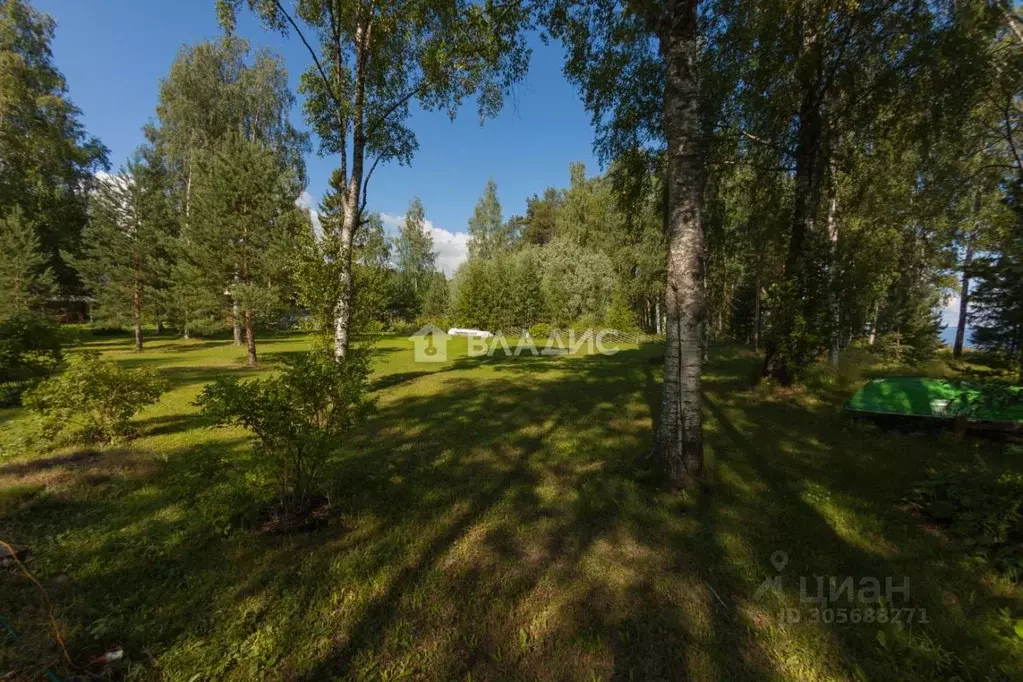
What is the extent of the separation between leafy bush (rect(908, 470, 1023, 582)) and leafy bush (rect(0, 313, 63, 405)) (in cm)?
1300

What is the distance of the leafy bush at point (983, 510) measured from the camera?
10.6ft

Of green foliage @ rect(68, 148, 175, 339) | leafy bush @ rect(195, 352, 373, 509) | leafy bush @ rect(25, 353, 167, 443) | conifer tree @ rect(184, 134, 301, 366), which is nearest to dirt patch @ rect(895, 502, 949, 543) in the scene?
leafy bush @ rect(195, 352, 373, 509)

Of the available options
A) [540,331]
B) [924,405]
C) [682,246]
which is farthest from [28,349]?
[540,331]

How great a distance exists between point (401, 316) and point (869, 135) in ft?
138

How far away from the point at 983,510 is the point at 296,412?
260 inches

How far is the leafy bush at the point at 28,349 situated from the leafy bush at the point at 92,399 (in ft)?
3.91

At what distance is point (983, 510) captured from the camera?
3.54 m

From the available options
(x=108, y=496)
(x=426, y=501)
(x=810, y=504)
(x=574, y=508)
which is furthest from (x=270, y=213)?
(x=810, y=504)

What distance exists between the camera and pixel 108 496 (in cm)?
454

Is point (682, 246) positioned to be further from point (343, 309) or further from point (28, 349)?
point (28, 349)

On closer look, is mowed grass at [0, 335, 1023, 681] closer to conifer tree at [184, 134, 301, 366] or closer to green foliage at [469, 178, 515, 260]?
conifer tree at [184, 134, 301, 366]

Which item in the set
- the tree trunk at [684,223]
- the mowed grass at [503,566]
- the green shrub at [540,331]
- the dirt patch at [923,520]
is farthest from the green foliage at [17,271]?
the green shrub at [540,331]

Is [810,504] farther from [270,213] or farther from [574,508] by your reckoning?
[270,213]

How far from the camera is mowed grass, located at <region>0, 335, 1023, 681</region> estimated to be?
2410 mm
